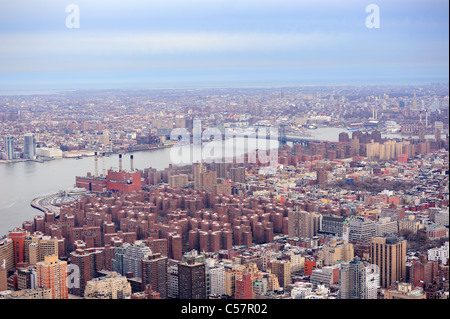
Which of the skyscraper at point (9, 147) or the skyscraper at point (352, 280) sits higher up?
the skyscraper at point (9, 147)

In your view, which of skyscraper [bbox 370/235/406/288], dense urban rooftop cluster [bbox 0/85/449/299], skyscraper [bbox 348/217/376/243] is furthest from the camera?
skyscraper [bbox 348/217/376/243]

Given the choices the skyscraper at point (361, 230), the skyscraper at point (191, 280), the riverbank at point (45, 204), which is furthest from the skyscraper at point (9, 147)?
the skyscraper at point (361, 230)

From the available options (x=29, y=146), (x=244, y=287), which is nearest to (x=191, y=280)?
(x=244, y=287)

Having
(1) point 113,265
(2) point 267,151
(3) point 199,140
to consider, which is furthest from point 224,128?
(1) point 113,265

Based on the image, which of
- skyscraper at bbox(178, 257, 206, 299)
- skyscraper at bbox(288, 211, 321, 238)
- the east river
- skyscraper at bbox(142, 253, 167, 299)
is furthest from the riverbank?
skyscraper at bbox(178, 257, 206, 299)

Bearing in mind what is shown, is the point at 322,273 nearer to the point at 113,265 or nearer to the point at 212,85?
the point at 113,265

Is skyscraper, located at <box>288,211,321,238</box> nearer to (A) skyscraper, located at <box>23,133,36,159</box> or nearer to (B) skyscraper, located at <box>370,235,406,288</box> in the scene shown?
(B) skyscraper, located at <box>370,235,406,288</box>

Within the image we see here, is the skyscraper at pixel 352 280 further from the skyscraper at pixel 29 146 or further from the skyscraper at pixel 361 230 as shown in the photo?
the skyscraper at pixel 29 146
